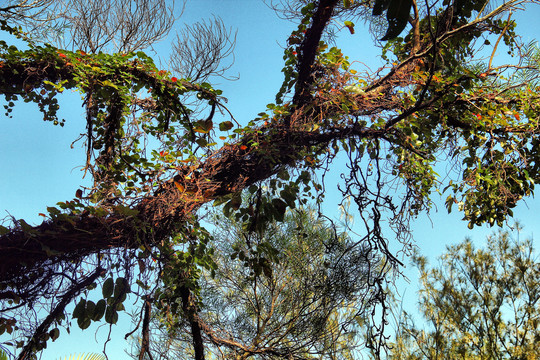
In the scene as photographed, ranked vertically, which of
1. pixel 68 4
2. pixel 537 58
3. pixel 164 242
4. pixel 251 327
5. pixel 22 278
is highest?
pixel 68 4

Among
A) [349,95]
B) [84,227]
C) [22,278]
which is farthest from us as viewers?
[349,95]

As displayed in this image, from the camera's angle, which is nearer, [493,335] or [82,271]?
[82,271]

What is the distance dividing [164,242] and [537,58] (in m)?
3.20

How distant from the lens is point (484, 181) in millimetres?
3262

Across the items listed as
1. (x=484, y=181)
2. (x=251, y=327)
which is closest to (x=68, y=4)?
(x=251, y=327)

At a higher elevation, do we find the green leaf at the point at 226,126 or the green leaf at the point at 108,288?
the green leaf at the point at 226,126

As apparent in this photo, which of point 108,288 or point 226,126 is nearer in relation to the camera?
point 108,288

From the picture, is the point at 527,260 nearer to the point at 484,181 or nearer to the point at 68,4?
the point at 484,181

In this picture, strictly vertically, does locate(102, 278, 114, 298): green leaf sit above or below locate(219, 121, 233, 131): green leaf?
below

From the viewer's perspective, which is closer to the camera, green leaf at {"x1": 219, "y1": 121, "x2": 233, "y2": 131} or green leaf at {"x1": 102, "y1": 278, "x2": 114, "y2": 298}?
green leaf at {"x1": 102, "y1": 278, "x2": 114, "y2": 298}

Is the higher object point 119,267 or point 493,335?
point 493,335

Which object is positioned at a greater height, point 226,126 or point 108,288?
point 226,126

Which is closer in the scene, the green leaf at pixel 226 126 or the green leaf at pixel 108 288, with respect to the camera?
the green leaf at pixel 108 288

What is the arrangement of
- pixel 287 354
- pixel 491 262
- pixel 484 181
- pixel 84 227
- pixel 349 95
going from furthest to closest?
pixel 491 262, pixel 287 354, pixel 484 181, pixel 349 95, pixel 84 227
